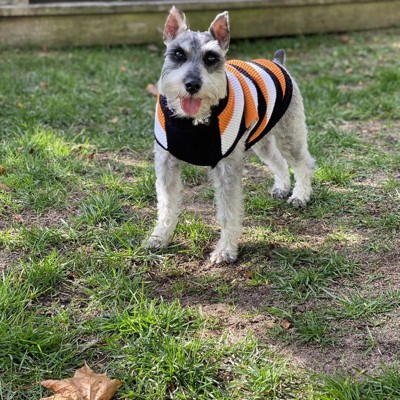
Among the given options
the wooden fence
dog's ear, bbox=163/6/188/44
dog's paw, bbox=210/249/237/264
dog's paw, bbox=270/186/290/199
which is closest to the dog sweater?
dog's ear, bbox=163/6/188/44

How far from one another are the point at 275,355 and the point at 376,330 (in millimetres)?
652

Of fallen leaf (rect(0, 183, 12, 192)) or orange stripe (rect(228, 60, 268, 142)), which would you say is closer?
orange stripe (rect(228, 60, 268, 142))

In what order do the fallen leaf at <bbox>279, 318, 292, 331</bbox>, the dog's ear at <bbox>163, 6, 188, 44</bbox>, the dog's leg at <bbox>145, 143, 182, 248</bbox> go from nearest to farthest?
the fallen leaf at <bbox>279, 318, 292, 331</bbox> → the dog's ear at <bbox>163, 6, 188, 44</bbox> → the dog's leg at <bbox>145, 143, 182, 248</bbox>

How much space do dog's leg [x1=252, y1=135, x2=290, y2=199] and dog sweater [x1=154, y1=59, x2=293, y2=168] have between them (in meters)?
0.81

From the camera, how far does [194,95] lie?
3.50m

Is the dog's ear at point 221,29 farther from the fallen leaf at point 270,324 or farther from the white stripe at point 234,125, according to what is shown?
the fallen leaf at point 270,324

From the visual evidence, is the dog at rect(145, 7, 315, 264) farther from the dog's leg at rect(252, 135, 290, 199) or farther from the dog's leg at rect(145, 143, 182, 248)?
the dog's leg at rect(252, 135, 290, 199)

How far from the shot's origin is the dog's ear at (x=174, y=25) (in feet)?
12.5

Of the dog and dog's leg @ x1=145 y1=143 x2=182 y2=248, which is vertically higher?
the dog

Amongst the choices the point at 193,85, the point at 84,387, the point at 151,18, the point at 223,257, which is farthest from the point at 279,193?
the point at 151,18

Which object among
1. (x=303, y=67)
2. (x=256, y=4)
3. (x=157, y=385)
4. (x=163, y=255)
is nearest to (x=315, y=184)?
(x=163, y=255)

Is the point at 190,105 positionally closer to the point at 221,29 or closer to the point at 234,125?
the point at 234,125

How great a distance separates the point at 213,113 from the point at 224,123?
0.34 feet

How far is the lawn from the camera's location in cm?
300
